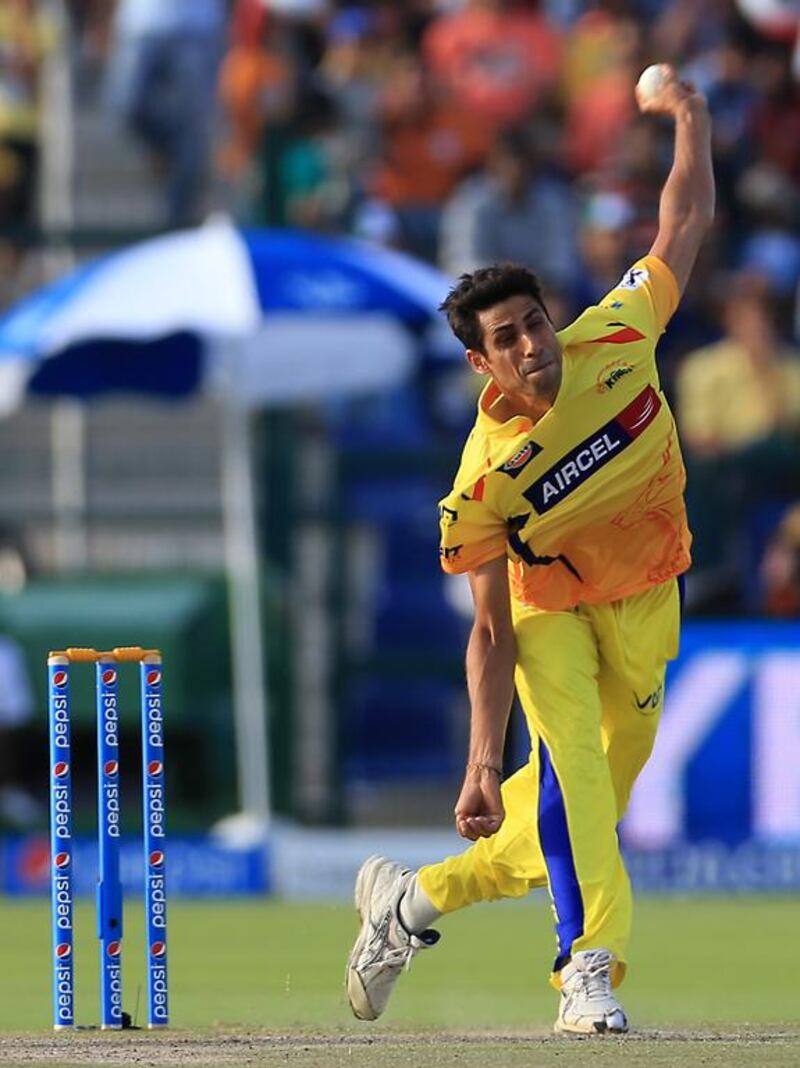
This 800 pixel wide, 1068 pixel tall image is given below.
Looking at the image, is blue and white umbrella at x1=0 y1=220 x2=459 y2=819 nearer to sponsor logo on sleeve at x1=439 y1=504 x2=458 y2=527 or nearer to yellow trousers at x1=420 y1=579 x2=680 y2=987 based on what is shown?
yellow trousers at x1=420 y1=579 x2=680 y2=987

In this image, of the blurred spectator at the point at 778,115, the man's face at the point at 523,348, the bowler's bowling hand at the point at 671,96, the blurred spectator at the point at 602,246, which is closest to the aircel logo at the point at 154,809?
the man's face at the point at 523,348

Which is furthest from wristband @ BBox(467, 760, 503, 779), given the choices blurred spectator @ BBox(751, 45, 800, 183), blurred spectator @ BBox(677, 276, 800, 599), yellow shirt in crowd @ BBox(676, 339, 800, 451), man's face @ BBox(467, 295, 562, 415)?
blurred spectator @ BBox(751, 45, 800, 183)

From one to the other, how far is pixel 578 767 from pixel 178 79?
856 cm

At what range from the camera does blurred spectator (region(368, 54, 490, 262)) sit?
13.4 m

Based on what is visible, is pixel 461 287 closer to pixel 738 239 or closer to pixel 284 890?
pixel 284 890

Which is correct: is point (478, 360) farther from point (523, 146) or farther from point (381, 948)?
point (523, 146)

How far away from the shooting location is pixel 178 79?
1382 centimetres

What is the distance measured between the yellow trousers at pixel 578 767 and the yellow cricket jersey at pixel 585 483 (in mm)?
85

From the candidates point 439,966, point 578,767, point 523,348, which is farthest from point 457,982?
point 523,348

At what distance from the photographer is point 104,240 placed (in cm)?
1242

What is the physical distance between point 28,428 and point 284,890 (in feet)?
10.3

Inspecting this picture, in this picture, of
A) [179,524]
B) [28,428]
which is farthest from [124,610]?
[28,428]

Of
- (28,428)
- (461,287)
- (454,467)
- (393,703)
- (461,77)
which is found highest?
(461,77)

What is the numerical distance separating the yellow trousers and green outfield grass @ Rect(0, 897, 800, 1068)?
340mm
